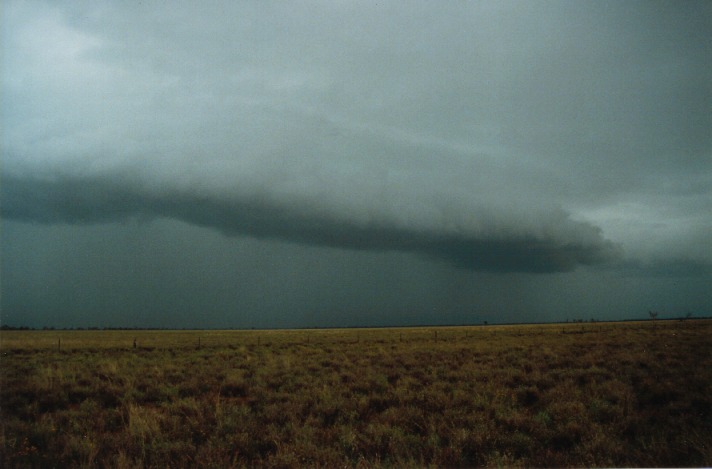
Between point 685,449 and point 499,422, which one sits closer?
point 685,449

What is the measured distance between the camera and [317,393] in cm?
1166

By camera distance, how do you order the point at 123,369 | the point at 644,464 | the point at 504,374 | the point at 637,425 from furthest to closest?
the point at 123,369 < the point at 504,374 < the point at 637,425 < the point at 644,464

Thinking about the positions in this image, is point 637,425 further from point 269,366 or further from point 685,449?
point 269,366

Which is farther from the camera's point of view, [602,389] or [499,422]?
[602,389]

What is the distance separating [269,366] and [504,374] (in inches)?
372

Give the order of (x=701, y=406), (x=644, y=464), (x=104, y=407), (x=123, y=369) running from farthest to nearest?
1. (x=123, y=369)
2. (x=104, y=407)
3. (x=701, y=406)
4. (x=644, y=464)

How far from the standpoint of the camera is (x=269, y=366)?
1808cm

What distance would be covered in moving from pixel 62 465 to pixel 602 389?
12153 millimetres

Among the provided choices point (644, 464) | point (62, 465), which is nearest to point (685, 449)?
point (644, 464)

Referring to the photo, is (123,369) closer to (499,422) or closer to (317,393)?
(317,393)

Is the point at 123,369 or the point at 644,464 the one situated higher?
the point at 644,464

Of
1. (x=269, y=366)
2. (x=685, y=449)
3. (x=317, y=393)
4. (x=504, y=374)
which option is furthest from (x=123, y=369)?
(x=685, y=449)

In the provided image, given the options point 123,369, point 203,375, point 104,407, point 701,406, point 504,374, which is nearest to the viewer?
point 701,406

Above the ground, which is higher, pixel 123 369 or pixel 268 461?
pixel 268 461
